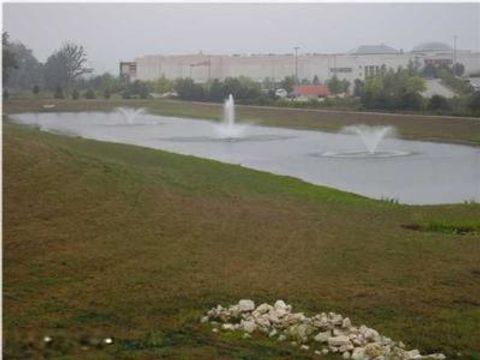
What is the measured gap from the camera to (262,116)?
26625mm

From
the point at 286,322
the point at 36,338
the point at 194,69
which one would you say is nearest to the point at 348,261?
the point at 286,322

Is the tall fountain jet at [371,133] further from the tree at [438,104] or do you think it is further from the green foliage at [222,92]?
the green foliage at [222,92]

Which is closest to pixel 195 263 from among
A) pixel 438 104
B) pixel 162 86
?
pixel 438 104

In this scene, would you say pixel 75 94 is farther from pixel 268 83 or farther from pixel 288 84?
pixel 268 83

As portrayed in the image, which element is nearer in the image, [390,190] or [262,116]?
[390,190]

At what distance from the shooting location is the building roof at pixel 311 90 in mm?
34672

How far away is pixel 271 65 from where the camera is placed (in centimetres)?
4044

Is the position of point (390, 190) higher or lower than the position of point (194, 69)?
lower

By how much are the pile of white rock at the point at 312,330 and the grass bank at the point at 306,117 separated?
51.3 feet

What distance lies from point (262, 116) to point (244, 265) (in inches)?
856

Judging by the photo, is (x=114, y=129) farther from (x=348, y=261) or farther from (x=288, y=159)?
(x=348, y=261)

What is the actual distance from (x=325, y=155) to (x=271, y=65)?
2564cm

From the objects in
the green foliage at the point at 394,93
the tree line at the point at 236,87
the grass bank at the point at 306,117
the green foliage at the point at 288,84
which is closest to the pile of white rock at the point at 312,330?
the grass bank at the point at 306,117

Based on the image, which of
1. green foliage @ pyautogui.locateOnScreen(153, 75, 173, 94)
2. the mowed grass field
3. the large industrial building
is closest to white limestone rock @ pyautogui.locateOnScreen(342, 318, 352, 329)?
the mowed grass field
